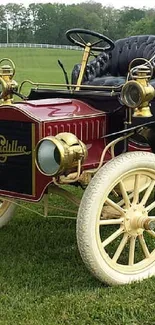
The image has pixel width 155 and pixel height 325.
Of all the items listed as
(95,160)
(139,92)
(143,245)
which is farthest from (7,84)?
(143,245)

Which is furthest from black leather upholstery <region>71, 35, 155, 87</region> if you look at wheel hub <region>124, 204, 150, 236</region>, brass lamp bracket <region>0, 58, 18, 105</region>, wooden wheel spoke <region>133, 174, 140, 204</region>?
wheel hub <region>124, 204, 150, 236</region>

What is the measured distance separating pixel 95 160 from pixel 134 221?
0.52 meters

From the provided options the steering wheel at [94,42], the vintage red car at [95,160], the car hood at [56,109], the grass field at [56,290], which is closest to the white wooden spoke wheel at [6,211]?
the grass field at [56,290]

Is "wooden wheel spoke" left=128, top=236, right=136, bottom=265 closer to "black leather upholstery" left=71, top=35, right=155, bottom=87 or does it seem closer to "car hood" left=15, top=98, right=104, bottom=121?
"car hood" left=15, top=98, right=104, bottom=121

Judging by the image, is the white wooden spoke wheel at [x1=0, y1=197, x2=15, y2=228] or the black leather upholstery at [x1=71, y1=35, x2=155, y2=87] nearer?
the white wooden spoke wheel at [x1=0, y1=197, x2=15, y2=228]

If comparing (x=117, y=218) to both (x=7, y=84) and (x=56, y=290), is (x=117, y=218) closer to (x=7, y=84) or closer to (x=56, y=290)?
(x=56, y=290)

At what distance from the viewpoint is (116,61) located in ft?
17.3

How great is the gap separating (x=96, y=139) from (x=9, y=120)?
604 mm

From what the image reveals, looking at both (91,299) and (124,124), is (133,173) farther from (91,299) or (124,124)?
(91,299)

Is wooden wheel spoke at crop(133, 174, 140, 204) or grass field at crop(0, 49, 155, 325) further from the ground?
wooden wheel spoke at crop(133, 174, 140, 204)

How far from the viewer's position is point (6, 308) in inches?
123

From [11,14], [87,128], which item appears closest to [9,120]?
[87,128]

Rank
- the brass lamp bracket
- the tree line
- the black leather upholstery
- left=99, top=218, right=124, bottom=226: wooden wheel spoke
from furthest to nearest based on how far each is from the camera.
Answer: the tree line < the black leather upholstery < the brass lamp bracket < left=99, top=218, right=124, bottom=226: wooden wheel spoke

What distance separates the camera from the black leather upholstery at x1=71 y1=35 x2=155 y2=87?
16.5ft
